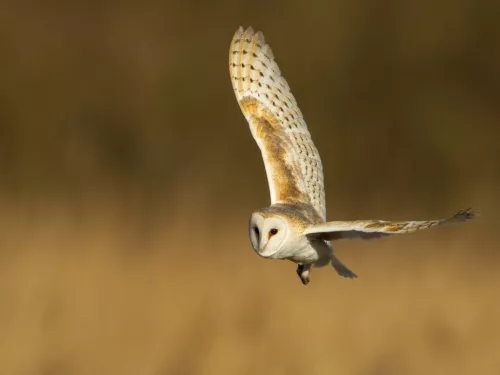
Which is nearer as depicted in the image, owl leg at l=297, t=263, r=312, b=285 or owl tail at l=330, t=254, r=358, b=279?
owl tail at l=330, t=254, r=358, b=279

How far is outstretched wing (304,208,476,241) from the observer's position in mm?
4310

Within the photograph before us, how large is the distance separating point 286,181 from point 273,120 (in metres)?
0.41

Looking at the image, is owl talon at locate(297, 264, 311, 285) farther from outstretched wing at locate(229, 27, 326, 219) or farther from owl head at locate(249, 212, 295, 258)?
owl head at locate(249, 212, 295, 258)

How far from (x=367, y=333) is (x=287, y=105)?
2628 mm

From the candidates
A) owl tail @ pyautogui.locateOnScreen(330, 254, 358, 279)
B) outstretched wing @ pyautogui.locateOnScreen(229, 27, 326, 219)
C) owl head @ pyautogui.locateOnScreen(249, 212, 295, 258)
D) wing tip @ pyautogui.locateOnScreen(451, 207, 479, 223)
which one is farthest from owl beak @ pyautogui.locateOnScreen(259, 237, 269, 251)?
wing tip @ pyautogui.locateOnScreen(451, 207, 479, 223)

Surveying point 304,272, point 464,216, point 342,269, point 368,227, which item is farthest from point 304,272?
point 464,216

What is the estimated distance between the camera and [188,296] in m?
8.12

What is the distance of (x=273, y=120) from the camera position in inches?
223

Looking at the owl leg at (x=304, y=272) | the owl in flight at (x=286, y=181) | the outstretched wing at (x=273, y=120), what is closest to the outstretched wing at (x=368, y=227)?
the owl in flight at (x=286, y=181)

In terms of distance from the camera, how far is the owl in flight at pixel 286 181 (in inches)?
188

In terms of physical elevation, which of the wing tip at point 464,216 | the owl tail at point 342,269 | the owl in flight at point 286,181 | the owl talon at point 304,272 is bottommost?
the wing tip at point 464,216

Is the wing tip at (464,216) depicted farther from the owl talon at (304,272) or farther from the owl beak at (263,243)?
the owl talon at (304,272)

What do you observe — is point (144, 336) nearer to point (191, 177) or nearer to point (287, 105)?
point (191, 177)

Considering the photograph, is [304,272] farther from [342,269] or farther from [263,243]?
[263,243]
